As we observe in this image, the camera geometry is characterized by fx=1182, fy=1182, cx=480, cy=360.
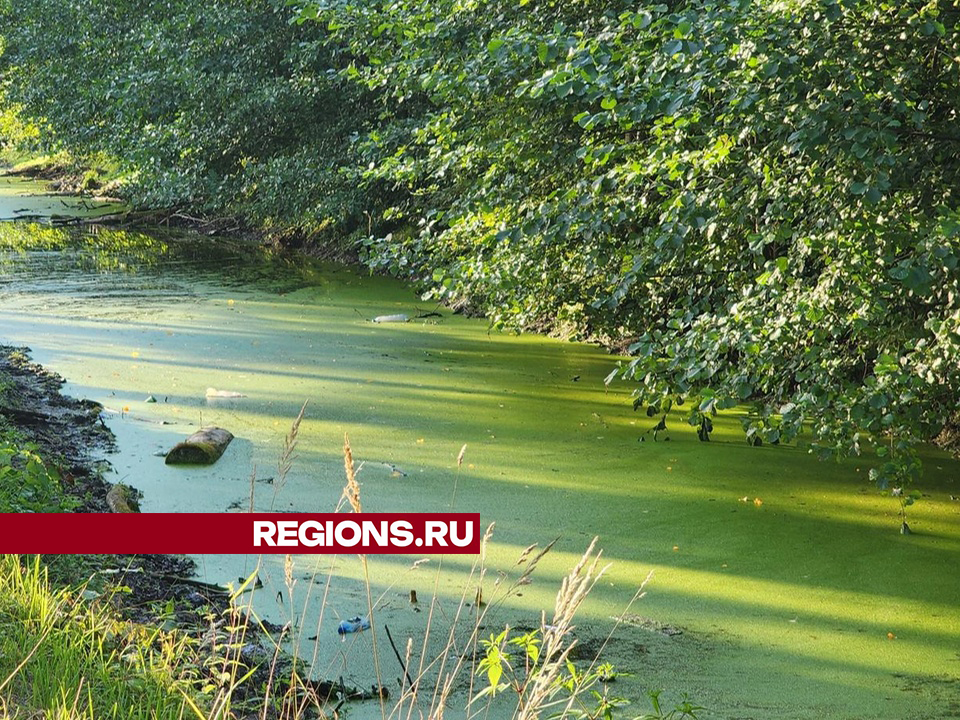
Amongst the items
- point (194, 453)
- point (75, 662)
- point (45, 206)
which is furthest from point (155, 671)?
point (45, 206)

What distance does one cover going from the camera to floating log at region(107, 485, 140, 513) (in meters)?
4.62

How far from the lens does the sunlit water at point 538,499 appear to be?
3525 mm

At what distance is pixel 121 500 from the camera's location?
4672 mm

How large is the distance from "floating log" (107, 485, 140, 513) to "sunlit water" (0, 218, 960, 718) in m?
0.13

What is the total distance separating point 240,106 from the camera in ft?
39.2

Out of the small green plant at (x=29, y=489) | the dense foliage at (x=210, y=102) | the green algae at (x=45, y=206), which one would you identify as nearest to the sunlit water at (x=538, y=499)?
the small green plant at (x=29, y=489)

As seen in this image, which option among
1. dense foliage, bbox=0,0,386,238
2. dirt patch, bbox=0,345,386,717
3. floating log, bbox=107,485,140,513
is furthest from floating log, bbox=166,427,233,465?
dense foliage, bbox=0,0,386,238

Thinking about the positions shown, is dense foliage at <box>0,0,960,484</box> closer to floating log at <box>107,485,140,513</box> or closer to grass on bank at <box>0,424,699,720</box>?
grass on bank at <box>0,424,699,720</box>

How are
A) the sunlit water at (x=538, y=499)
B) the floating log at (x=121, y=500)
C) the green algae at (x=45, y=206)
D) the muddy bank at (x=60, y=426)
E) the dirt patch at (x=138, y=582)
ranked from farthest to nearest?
the green algae at (x=45, y=206), the muddy bank at (x=60, y=426), the floating log at (x=121, y=500), the sunlit water at (x=538, y=499), the dirt patch at (x=138, y=582)

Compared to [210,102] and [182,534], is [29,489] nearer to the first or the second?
[182,534]

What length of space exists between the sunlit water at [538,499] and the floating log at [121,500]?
0.13 meters

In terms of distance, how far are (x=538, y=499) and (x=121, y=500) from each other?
1.71 metres

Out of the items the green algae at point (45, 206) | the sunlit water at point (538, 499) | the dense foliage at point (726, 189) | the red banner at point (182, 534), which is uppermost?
the dense foliage at point (726, 189)

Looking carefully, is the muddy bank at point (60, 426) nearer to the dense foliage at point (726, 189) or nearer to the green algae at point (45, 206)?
the dense foliage at point (726, 189)
